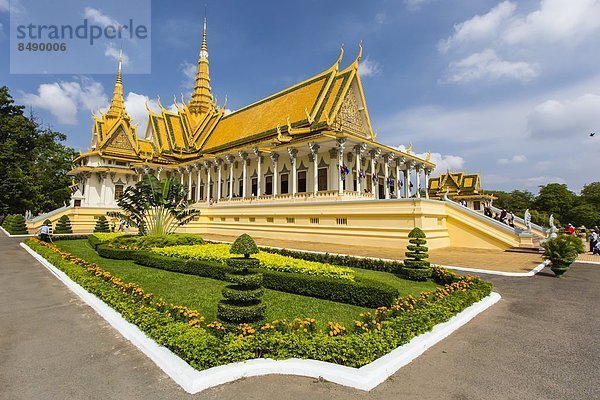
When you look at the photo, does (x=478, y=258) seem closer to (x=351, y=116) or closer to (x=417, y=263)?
(x=417, y=263)

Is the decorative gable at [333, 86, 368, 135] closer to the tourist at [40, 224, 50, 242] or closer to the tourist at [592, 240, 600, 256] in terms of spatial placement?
the tourist at [592, 240, 600, 256]

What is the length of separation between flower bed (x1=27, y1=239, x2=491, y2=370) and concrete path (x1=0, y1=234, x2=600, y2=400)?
35 centimetres

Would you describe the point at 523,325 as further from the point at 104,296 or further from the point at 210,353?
the point at 104,296

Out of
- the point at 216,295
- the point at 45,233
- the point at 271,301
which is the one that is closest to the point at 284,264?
the point at 271,301

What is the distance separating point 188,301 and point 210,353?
3.23 meters

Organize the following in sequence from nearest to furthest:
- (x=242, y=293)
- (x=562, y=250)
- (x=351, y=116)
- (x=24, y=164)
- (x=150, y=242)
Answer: (x=242, y=293), (x=562, y=250), (x=150, y=242), (x=351, y=116), (x=24, y=164)

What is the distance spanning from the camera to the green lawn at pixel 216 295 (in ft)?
20.2

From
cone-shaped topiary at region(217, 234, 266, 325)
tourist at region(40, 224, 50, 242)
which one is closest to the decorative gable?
tourist at region(40, 224, 50, 242)

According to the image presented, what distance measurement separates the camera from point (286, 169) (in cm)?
2709

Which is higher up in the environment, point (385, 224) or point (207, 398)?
point (385, 224)

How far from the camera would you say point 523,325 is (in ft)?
18.9

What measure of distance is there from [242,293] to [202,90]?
143ft

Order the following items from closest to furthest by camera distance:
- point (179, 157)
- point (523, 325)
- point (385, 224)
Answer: point (523, 325)
point (385, 224)
point (179, 157)

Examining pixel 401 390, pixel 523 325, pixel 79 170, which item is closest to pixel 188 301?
pixel 401 390
